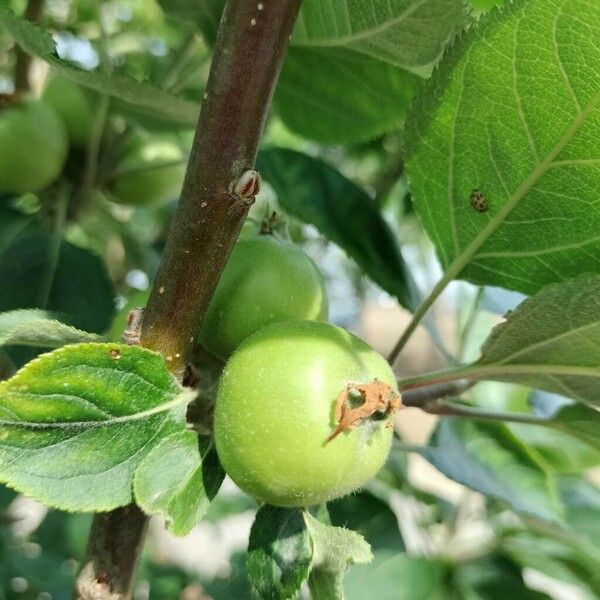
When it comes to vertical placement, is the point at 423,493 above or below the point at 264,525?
below

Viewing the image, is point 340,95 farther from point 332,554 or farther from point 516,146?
point 332,554

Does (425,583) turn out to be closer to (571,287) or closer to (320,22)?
(571,287)

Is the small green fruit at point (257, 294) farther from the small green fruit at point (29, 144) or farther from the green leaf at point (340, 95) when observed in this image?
the small green fruit at point (29, 144)

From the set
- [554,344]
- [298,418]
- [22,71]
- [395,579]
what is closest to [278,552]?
[298,418]

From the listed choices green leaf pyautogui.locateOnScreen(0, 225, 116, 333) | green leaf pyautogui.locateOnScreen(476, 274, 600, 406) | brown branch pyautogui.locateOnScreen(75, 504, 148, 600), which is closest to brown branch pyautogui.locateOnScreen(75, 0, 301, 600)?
brown branch pyautogui.locateOnScreen(75, 504, 148, 600)

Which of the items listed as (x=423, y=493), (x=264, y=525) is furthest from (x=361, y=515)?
(x=264, y=525)

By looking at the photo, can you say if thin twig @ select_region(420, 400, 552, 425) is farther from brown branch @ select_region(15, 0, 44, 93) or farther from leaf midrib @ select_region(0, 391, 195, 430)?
brown branch @ select_region(15, 0, 44, 93)

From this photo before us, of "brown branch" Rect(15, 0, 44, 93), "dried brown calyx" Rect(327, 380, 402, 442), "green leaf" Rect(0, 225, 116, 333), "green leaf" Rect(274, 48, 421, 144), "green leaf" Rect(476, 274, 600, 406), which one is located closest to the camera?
"dried brown calyx" Rect(327, 380, 402, 442)
